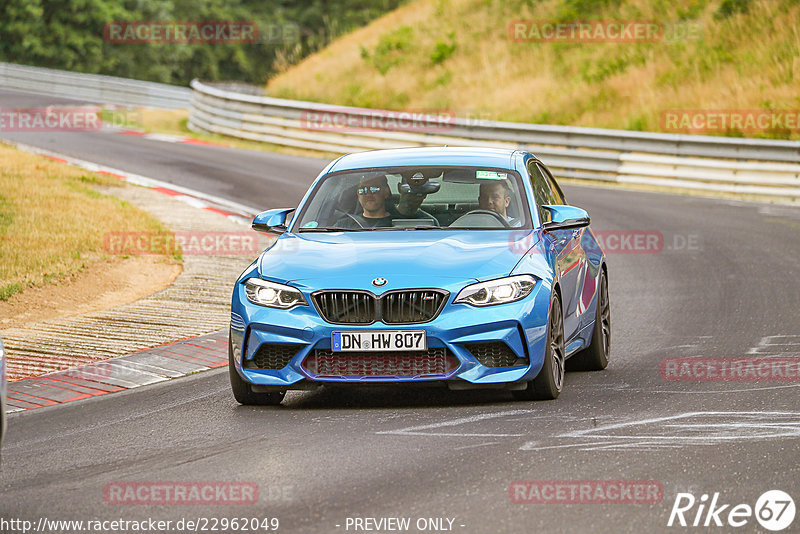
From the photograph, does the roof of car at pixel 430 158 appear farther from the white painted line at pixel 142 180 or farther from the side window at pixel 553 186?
the white painted line at pixel 142 180

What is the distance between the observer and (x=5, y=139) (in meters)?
28.5

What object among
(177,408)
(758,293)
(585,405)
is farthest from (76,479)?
(758,293)

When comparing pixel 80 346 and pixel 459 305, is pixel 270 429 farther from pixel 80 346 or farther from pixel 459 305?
pixel 80 346

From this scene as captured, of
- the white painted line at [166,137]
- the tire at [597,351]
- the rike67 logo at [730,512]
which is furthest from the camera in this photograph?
the white painted line at [166,137]

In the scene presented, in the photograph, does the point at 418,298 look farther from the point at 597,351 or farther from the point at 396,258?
the point at 597,351

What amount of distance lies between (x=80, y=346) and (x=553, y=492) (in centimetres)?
572

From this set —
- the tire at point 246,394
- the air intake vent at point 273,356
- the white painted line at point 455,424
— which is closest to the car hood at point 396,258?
the air intake vent at point 273,356

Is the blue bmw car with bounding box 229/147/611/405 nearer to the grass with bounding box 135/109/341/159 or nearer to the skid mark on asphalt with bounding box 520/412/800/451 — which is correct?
the skid mark on asphalt with bounding box 520/412/800/451

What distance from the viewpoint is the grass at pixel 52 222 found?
13.9 metres

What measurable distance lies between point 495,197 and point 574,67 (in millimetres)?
27348

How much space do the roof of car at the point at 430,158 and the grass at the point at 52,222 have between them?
4.73 metres

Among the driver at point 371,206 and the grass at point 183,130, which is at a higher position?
the driver at point 371,206

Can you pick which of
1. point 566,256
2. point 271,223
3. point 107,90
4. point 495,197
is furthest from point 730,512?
point 107,90

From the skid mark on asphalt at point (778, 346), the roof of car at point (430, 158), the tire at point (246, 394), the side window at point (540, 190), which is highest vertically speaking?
the roof of car at point (430, 158)
